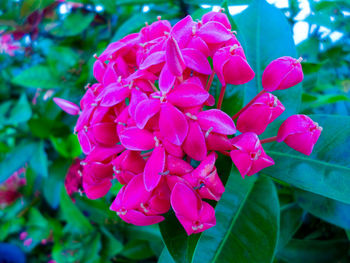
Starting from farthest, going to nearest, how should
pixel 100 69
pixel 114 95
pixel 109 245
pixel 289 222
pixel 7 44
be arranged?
pixel 7 44 → pixel 109 245 → pixel 289 222 → pixel 100 69 → pixel 114 95

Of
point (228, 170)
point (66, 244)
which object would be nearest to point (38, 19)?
point (66, 244)

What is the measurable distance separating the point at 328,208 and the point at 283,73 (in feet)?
1.28

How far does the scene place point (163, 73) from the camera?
536 mm

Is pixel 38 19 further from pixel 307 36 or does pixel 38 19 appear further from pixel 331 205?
pixel 331 205

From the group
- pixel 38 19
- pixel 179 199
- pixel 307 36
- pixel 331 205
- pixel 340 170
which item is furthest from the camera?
pixel 38 19

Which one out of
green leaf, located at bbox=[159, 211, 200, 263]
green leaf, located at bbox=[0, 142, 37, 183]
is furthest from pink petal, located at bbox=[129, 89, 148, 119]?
green leaf, located at bbox=[0, 142, 37, 183]

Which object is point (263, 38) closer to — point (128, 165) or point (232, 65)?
point (232, 65)

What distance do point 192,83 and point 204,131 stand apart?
3.3 inches

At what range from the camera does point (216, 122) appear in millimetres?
507

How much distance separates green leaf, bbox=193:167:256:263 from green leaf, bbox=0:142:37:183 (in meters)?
0.98

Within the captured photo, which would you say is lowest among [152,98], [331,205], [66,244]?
[66,244]

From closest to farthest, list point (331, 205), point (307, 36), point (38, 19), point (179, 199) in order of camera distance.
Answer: point (179, 199) < point (331, 205) < point (307, 36) < point (38, 19)

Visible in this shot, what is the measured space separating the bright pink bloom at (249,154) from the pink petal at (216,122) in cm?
3

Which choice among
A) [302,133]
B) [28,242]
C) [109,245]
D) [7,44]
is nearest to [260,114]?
[302,133]
